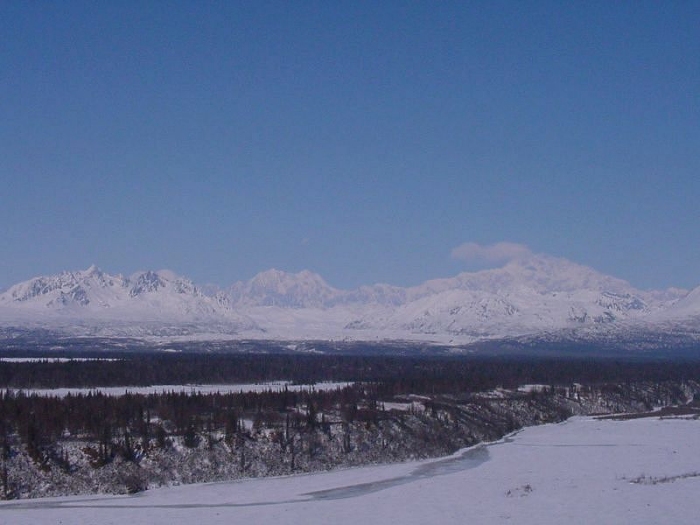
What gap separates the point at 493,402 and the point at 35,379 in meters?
87.7

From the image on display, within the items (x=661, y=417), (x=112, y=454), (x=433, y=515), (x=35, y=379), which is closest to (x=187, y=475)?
(x=112, y=454)

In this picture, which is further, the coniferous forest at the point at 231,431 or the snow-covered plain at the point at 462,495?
the coniferous forest at the point at 231,431

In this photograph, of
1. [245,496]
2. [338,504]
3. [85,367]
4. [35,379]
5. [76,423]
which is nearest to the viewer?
[338,504]

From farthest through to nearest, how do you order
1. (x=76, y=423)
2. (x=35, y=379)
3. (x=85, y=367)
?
(x=85, y=367)
(x=35, y=379)
(x=76, y=423)

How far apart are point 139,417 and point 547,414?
220ft

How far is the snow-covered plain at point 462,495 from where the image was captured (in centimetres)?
4916

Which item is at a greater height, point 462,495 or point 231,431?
point 231,431

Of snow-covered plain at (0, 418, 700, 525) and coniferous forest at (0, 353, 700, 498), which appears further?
coniferous forest at (0, 353, 700, 498)

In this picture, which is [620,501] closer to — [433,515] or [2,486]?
[433,515]

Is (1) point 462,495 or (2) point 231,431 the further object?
(2) point 231,431

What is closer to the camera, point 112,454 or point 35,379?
point 112,454

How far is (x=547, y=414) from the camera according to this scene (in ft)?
438

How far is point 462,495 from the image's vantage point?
59.8m

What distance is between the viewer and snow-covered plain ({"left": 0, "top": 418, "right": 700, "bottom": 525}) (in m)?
49.2
